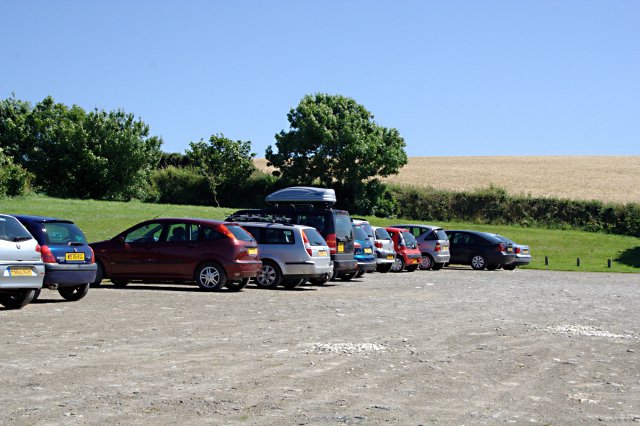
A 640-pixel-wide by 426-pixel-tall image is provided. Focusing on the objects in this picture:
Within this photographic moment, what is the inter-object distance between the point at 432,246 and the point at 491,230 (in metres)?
28.0

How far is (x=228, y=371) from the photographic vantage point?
938cm

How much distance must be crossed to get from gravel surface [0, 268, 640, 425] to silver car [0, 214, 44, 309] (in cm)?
38

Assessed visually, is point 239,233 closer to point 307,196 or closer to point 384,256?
point 384,256

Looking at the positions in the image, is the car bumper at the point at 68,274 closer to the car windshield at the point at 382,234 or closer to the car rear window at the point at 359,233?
the car rear window at the point at 359,233

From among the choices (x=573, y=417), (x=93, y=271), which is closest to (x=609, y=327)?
(x=573, y=417)

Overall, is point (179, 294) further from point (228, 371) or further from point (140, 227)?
point (228, 371)

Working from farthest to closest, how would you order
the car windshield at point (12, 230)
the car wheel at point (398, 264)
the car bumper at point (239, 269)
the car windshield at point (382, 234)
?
the car wheel at point (398, 264) → the car windshield at point (382, 234) → the car bumper at point (239, 269) → the car windshield at point (12, 230)

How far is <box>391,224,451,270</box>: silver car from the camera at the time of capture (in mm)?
33875

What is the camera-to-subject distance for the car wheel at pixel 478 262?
121 feet

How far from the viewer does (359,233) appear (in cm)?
2653

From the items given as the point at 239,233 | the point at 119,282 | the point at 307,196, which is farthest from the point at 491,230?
the point at 119,282

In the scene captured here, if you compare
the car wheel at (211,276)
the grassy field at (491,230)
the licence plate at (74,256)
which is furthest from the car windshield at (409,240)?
the licence plate at (74,256)

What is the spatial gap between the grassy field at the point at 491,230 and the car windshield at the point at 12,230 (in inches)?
1072

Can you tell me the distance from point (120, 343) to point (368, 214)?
186 feet
